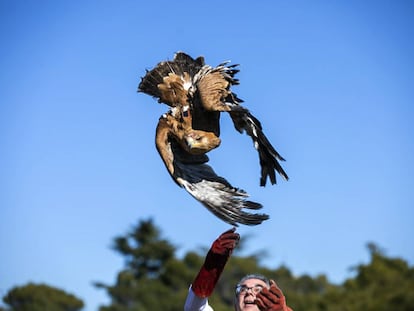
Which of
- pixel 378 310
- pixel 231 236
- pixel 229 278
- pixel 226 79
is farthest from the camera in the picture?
pixel 229 278

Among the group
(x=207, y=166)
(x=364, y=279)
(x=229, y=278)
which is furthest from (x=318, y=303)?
(x=207, y=166)

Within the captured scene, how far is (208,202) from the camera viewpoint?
689 cm

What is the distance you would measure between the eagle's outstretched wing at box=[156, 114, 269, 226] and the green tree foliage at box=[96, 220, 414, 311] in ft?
54.7

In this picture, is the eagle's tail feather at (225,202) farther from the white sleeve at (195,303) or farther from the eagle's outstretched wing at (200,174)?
the white sleeve at (195,303)

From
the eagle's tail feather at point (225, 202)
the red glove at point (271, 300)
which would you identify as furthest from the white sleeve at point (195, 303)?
the eagle's tail feather at point (225, 202)

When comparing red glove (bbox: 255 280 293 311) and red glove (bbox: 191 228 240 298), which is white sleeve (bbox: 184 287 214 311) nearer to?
red glove (bbox: 191 228 240 298)

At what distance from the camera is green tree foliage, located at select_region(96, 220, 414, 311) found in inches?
1083

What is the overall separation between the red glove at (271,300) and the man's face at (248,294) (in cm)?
27

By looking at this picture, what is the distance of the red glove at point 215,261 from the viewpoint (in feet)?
22.4

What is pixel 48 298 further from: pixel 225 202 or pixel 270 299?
pixel 270 299

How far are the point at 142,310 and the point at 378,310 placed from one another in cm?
1137

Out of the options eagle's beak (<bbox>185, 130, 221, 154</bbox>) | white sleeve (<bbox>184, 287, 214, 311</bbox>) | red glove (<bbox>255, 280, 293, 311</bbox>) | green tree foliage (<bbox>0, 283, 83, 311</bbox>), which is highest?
green tree foliage (<bbox>0, 283, 83, 311</bbox>)

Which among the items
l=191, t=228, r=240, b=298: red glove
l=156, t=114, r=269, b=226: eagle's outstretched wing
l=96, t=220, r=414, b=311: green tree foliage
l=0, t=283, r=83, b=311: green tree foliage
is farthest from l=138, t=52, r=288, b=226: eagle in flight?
l=0, t=283, r=83, b=311: green tree foliage

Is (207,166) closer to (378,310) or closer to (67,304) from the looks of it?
(378,310)
